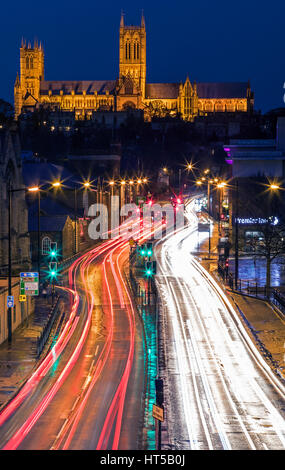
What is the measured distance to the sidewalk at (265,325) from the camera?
2719cm

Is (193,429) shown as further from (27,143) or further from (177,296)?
(27,143)

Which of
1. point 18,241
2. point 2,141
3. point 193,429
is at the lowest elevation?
point 193,429

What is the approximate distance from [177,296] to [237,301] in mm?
3752

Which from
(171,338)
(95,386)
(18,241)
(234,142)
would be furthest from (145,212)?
(95,386)

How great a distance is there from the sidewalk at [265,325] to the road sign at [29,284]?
10.2 metres

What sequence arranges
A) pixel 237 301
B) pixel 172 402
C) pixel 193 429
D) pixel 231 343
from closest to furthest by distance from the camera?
pixel 193 429
pixel 172 402
pixel 231 343
pixel 237 301

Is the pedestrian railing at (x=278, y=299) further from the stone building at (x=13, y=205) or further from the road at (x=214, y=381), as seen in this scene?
the stone building at (x=13, y=205)

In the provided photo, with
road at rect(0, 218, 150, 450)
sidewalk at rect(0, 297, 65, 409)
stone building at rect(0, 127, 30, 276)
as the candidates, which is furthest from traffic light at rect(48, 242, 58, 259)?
sidewalk at rect(0, 297, 65, 409)

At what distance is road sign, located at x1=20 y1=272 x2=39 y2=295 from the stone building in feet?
38.9

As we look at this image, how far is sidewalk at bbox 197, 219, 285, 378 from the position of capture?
27188 mm

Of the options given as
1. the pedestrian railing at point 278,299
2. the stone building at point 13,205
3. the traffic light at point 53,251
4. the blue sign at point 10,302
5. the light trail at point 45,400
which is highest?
the stone building at point 13,205

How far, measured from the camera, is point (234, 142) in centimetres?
8719

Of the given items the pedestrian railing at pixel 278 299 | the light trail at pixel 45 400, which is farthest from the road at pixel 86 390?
the pedestrian railing at pixel 278 299

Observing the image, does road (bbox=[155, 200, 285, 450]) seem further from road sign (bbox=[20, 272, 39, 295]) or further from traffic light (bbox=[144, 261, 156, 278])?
road sign (bbox=[20, 272, 39, 295])
